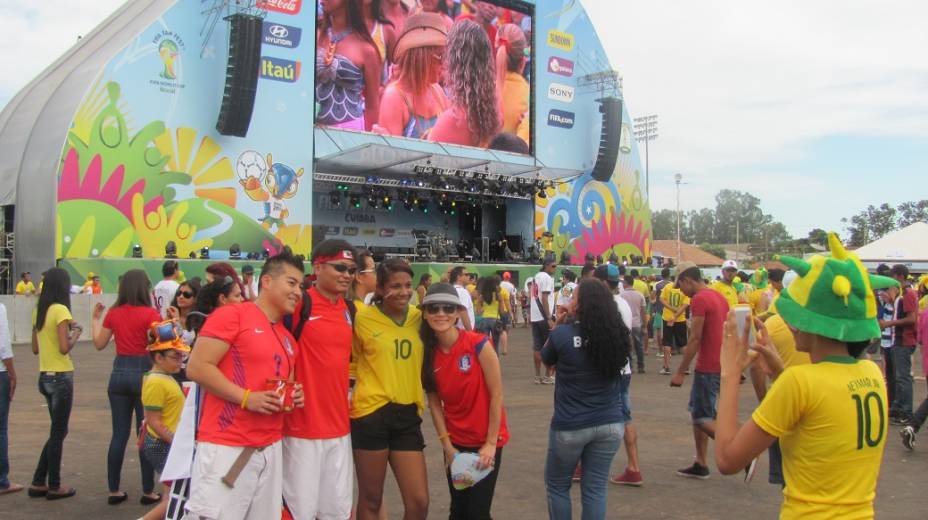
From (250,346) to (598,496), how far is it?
2.09 m

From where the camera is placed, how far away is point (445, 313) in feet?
13.3

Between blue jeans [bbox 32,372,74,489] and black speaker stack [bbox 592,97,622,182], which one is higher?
black speaker stack [bbox 592,97,622,182]

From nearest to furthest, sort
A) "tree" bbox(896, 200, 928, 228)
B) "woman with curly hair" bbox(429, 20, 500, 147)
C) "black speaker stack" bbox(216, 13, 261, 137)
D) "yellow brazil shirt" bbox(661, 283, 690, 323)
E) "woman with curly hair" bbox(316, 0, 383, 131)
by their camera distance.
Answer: "yellow brazil shirt" bbox(661, 283, 690, 323)
"black speaker stack" bbox(216, 13, 261, 137)
"woman with curly hair" bbox(316, 0, 383, 131)
"woman with curly hair" bbox(429, 20, 500, 147)
"tree" bbox(896, 200, 928, 228)

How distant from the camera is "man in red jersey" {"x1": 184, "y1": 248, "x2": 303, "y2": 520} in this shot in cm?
330

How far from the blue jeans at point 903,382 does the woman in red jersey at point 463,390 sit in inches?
251

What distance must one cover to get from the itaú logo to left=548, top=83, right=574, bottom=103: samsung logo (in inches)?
466

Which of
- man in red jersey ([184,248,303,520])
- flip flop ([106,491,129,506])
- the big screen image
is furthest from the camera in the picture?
the big screen image

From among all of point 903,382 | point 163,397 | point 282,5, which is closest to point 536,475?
point 163,397

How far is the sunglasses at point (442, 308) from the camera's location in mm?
4031

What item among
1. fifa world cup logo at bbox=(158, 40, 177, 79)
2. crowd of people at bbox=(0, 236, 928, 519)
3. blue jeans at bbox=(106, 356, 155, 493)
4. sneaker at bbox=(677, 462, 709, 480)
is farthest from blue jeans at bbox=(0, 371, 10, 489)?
fifa world cup logo at bbox=(158, 40, 177, 79)

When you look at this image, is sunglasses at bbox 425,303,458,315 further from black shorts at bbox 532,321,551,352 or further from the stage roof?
the stage roof

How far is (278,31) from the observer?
78.5ft

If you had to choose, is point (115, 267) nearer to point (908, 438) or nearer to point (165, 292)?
point (165, 292)

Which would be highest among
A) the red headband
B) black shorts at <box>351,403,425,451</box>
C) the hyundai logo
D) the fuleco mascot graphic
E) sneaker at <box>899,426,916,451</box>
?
the hyundai logo
